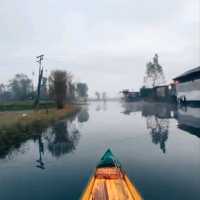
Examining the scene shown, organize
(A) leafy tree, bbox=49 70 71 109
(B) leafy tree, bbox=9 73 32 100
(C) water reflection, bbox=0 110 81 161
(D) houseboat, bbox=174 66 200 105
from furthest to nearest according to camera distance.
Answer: (B) leafy tree, bbox=9 73 32 100 → (A) leafy tree, bbox=49 70 71 109 → (D) houseboat, bbox=174 66 200 105 → (C) water reflection, bbox=0 110 81 161

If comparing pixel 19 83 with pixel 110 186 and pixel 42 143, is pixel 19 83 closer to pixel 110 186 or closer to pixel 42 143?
pixel 42 143

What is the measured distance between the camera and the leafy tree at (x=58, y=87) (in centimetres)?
5788

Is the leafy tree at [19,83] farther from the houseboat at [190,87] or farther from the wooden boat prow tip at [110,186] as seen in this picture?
the wooden boat prow tip at [110,186]

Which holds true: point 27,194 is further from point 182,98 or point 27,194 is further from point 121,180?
point 182,98

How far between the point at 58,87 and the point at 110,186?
49.9 m

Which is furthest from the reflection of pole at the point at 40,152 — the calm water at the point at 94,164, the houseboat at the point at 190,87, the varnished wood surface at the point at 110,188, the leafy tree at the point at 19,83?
the leafy tree at the point at 19,83

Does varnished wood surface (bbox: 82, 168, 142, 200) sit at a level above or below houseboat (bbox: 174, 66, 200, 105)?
below

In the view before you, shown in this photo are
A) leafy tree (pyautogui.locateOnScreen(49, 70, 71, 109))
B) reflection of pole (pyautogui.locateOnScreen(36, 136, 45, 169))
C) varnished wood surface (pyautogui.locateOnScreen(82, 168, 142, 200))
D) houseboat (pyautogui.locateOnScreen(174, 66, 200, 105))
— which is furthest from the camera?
leafy tree (pyautogui.locateOnScreen(49, 70, 71, 109))

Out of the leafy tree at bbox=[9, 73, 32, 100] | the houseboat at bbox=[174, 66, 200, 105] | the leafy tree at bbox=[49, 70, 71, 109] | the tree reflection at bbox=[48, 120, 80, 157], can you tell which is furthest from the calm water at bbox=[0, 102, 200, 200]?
the leafy tree at bbox=[9, 73, 32, 100]

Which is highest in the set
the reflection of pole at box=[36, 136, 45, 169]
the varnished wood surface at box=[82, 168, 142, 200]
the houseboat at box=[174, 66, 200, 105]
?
the houseboat at box=[174, 66, 200, 105]

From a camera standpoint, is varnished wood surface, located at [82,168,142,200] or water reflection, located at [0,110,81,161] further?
water reflection, located at [0,110,81,161]

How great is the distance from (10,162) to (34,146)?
5168mm

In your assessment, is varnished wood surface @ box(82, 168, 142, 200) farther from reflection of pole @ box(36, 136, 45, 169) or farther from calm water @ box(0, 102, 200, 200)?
reflection of pole @ box(36, 136, 45, 169)

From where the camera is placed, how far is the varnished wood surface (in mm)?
8445
